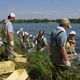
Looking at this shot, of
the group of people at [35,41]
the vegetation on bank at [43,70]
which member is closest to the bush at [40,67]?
the vegetation on bank at [43,70]

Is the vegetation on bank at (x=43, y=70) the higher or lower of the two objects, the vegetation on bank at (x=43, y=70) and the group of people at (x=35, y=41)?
the higher

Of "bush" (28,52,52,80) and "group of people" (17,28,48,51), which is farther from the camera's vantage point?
"group of people" (17,28,48,51)

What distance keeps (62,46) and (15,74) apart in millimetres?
1564

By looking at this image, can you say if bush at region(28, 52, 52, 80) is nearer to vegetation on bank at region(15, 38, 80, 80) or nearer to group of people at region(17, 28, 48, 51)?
vegetation on bank at region(15, 38, 80, 80)

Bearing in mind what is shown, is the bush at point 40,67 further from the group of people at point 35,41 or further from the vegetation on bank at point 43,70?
the group of people at point 35,41

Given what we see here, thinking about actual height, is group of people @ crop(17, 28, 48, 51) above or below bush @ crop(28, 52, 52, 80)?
below

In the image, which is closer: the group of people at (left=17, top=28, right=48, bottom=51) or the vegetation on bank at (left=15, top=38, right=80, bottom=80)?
the vegetation on bank at (left=15, top=38, right=80, bottom=80)

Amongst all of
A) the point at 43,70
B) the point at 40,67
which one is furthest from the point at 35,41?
the point at 43,70

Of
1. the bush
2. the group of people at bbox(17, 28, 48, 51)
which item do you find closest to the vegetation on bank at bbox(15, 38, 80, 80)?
the bush

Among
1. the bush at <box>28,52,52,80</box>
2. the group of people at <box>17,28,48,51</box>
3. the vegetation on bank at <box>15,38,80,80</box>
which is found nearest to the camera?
the vegetation on bank at <box>15,38,80,80</box>

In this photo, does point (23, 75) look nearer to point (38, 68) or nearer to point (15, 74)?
point (15, 74)

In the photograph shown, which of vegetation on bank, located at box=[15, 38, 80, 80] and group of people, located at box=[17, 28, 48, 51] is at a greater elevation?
vegetation on bank, located at box=[15, 38, 80, 80]

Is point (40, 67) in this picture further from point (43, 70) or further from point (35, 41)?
point (35, 41)

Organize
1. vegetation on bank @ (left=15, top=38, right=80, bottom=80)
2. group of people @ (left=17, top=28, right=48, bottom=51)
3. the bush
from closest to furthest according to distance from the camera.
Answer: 1. vegetation on bank @ (left=15, top=38, right=80, bottom=80)
2. the bush
3. group of people @ (left=17, top=28, right=48, bottom=51)
